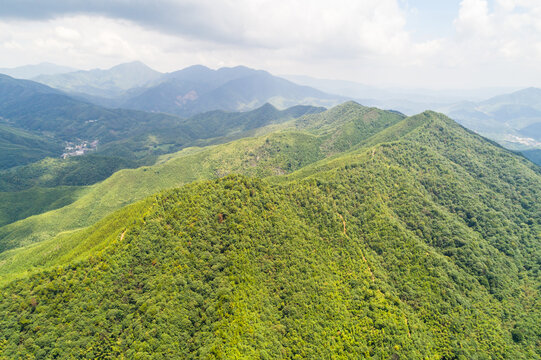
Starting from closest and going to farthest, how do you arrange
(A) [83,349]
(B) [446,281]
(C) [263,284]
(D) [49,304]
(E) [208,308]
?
(A) [83,349], (D) [49,304], (E) [208,308], (C) [263,284], (B) [446,281]

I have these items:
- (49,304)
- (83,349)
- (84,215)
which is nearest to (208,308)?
(83,349)

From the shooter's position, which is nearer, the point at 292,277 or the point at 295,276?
the point at 292,277

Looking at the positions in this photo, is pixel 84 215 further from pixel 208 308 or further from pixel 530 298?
pixel 530 298

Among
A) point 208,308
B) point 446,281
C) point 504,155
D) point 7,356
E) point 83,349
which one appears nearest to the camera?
point 7,356

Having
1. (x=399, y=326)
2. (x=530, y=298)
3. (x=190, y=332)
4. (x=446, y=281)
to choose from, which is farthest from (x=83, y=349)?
(x=530, y=298)

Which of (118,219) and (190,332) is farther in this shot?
(118,219)

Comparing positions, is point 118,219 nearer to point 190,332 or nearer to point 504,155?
point 190,332

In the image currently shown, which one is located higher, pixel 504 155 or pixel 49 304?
pixel 504 155

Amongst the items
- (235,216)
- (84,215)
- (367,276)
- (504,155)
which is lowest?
(84,215)
